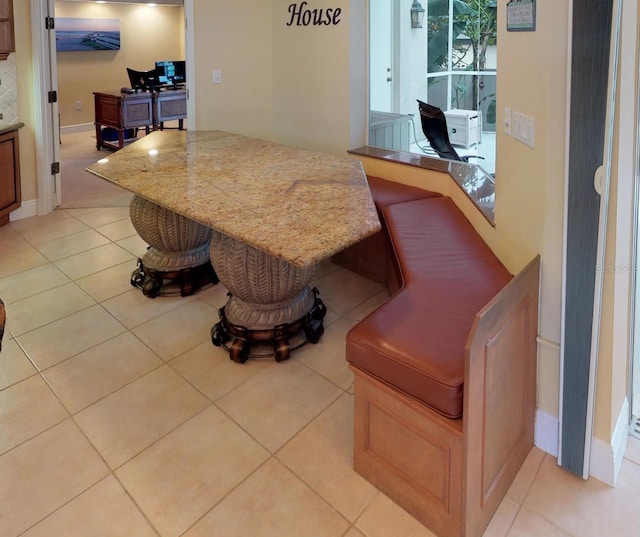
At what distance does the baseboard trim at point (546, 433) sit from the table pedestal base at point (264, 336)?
3.85ft

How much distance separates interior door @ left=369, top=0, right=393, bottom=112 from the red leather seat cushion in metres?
1.96

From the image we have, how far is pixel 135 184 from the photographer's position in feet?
8.27

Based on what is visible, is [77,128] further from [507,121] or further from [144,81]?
[507,121]

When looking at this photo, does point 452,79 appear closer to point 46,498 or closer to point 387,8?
point 387,8

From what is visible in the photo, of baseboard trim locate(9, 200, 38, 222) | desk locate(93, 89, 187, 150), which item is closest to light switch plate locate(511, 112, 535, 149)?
baseboard trim locate(9, 200, 38, 222)

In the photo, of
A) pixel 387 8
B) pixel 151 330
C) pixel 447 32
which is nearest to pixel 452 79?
pixel 447 32

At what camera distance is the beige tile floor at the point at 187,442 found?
1.67 m

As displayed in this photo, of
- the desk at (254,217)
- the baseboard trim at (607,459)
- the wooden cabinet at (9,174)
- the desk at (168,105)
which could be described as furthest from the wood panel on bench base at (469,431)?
the desk at (168,105)

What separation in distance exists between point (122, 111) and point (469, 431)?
709 centimetres

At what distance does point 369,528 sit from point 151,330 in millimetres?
1721

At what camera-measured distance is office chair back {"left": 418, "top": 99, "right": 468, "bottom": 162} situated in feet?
12.9

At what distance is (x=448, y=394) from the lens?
4.69 ft

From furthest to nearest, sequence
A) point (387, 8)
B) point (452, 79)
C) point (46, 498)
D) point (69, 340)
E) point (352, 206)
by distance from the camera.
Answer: point (452, 79) < point (387, 8) < point (69, 340) < point (352, 206) < point (46, 498)

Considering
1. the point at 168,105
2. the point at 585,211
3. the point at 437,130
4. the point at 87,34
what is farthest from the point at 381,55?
the point at 87,34
